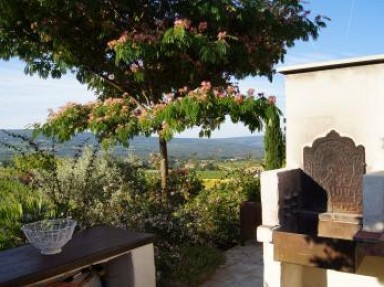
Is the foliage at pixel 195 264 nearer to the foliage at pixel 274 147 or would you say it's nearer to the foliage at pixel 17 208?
the foliage at pixel 17 208

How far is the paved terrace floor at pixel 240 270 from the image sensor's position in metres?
6.36

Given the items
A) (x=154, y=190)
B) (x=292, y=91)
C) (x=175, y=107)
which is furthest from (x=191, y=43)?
(x=154, y=190)

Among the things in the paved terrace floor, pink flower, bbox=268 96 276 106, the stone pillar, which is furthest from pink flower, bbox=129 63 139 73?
the stone pillar

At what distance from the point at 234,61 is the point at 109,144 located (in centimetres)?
336

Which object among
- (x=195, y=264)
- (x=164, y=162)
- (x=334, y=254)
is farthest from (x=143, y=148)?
(x=334, y=254)

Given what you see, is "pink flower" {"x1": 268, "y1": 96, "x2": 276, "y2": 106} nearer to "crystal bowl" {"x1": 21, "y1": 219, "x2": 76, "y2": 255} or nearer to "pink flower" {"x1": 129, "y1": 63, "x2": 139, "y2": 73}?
"pink flower" {"x1": 129, "y1": 63, "x2": 139, "y2": 73}

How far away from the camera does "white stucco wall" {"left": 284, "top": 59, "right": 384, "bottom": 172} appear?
214 inches

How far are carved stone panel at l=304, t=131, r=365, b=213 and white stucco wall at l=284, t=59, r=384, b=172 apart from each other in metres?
0.10

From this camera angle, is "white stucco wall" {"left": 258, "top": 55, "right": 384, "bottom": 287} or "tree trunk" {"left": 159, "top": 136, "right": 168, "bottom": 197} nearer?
"white stucco wall" {"left": 258, "top": 55, "right": 384, "bottom": 287}

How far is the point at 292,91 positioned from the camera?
19.8 feet

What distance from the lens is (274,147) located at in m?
10.5

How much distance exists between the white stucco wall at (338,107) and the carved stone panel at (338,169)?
0.10 m

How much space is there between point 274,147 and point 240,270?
431cm

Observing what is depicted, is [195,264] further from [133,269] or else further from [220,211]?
[220,211]
